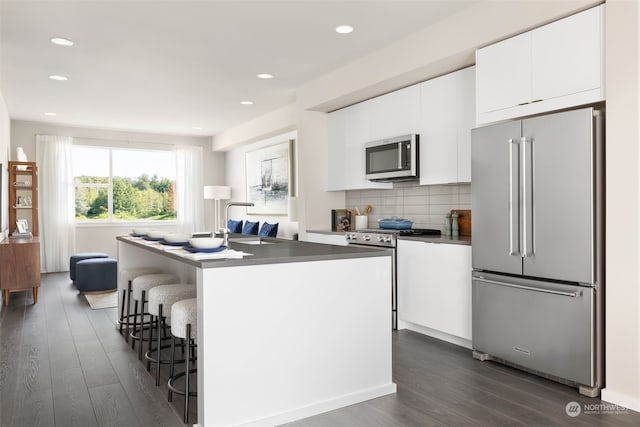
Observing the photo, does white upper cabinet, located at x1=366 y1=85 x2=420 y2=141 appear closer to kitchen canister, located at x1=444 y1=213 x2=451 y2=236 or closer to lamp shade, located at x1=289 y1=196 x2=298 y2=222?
kitchen canister, located at x1=444 y1=213 x2=451 y2=236

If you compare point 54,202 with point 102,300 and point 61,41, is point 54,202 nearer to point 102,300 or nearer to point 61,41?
point 102,300

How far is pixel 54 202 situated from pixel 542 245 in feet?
26.0

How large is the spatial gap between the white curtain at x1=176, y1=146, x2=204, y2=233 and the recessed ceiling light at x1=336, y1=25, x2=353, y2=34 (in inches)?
244

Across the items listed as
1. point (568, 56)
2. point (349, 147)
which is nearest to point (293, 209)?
point (349, 147)

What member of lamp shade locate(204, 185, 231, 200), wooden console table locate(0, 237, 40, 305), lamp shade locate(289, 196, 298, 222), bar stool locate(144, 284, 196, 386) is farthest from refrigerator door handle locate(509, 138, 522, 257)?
lamp shade locate(204, 185, 231, 200)

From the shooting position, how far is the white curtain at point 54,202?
8102mm

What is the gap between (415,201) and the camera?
5027 millimetres

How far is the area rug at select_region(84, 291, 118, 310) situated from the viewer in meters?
5.40

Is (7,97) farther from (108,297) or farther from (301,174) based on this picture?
(301,174)

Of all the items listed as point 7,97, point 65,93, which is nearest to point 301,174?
point 65,93

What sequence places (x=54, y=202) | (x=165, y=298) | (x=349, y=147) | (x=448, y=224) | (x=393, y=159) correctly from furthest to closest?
(x=54, y=202) → (x=349, y=147) → (x=393, y=159) → (x=448, y=224) → (x=165, y=298)

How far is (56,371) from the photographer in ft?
10.6

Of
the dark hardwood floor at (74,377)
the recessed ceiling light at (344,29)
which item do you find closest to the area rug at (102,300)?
the dark hardwood floor at (74,377)

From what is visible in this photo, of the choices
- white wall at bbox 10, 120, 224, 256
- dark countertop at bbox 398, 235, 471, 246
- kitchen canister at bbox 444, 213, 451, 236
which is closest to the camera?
dark countertop at bbox 398, 235, 471, 246
